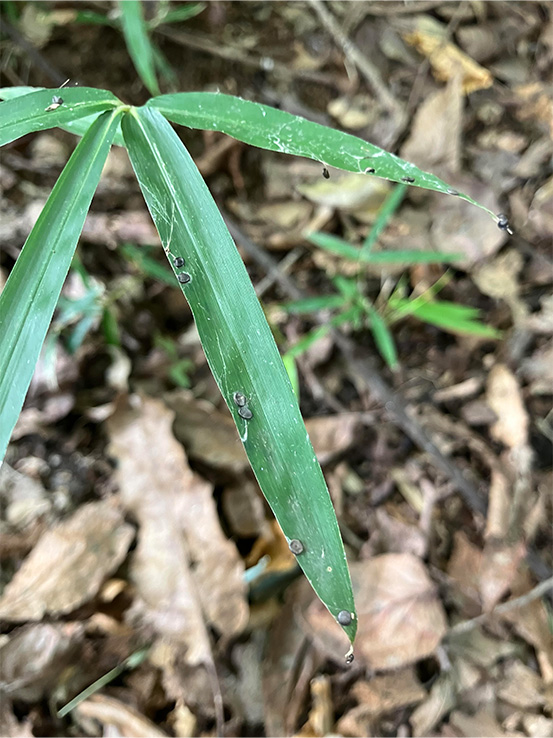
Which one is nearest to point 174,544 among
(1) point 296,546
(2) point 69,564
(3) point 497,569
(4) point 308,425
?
(2) point 69,564

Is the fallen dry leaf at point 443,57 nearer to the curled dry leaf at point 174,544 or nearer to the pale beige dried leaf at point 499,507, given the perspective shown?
the pale beige dried leaf at point 499,507

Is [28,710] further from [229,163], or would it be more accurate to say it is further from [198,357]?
[229,163]

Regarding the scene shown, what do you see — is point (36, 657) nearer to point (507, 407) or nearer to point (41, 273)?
point (41, 273)

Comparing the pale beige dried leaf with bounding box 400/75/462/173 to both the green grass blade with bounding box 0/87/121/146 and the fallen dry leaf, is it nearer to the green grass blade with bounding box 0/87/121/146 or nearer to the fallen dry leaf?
the fallen dry leaf

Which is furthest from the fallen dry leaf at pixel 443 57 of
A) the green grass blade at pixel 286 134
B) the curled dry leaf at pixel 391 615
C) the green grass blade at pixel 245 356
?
the curled dry leaf at pixel 391 615

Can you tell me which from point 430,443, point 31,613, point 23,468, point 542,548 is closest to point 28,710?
point 31,613

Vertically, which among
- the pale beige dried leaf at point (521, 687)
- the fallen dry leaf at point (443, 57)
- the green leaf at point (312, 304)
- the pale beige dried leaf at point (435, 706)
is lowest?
the pale beige dried leaf at point (521, 687)
